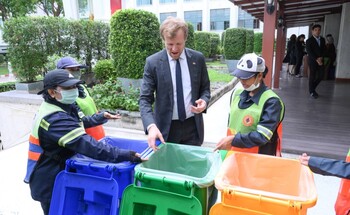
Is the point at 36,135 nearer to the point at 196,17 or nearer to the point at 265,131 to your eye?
the point at 265,131

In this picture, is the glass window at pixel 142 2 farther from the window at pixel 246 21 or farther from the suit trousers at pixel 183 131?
the suit trousers at pixel 183 131

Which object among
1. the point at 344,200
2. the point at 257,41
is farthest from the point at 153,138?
the point at 257,41

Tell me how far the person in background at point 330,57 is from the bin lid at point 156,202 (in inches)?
313

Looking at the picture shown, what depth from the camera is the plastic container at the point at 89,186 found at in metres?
1.40

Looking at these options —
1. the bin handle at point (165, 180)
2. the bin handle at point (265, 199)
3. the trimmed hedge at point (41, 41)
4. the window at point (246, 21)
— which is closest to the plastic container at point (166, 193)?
the bin handle at point (165, 180)

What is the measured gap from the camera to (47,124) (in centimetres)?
164

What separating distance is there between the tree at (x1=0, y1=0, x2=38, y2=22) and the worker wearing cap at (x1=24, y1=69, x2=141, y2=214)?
1001 inches

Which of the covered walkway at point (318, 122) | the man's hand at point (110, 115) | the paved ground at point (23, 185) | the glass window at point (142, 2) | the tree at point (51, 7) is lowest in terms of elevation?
the paved ground at point (23, 185)

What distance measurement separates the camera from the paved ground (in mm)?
2777

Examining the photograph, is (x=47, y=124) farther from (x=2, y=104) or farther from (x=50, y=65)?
(x=2, y=104)

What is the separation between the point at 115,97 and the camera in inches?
231

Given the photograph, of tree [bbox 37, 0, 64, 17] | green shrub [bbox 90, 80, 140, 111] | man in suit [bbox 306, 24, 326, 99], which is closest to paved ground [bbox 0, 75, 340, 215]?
green shrub [bbox 90, 80, 140, 111]

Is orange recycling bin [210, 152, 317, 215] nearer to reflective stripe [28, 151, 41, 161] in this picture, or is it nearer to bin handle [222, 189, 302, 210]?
bin handle [222, 189, 302, 210]

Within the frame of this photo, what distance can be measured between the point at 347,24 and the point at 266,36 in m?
5.25
